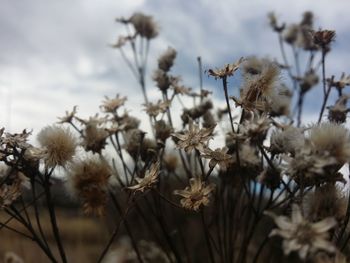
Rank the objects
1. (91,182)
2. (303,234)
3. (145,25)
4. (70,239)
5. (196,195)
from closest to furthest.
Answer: (303,234) → (196,195) → (91,182) → (145,25) → (70,239)

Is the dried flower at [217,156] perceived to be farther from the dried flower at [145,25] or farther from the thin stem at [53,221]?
the dried flower at [145,25]

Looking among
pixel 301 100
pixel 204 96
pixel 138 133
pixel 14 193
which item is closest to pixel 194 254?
pixel 301 100

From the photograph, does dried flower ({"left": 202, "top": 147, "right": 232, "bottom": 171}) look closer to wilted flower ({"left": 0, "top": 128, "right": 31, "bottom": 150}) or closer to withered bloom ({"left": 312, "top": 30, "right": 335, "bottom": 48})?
wilted flower ({"left": 0, "top": 128, "right": 31, "bottom": 150})

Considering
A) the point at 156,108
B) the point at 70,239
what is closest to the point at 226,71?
the point at 156,108

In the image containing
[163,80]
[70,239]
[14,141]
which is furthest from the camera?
[70,239]

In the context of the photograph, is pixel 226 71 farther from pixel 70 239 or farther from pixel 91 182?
pixel 70 239

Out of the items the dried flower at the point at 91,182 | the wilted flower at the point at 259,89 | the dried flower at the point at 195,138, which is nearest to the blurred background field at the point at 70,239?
the dried flower at the point at 91,182

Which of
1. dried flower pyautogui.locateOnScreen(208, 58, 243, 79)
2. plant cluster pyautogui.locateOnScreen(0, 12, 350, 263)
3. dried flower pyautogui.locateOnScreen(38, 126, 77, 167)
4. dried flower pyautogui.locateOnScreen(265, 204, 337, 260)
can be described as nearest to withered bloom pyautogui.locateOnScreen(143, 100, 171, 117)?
plant cluster pyautogui.locateOnScreen(0, 12, 350, 263)

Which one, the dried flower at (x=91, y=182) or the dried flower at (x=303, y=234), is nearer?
the dried flower at (x=303, y=234)
